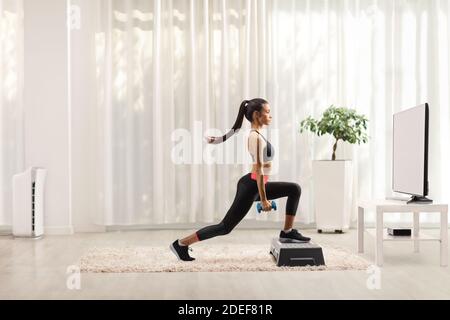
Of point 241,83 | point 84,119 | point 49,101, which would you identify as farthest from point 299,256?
point 49,101

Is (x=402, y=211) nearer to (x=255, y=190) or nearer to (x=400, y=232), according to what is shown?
(x=400, y=232)

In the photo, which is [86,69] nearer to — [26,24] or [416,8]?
[26,24]

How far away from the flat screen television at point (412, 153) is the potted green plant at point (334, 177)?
1.09 m

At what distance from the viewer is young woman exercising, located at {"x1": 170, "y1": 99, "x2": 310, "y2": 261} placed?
399 centimetres

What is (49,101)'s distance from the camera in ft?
19.8

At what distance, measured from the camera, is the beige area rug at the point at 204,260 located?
3941 millimetres

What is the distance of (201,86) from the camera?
6195 mm

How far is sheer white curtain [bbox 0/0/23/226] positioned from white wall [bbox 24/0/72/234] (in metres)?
0.08

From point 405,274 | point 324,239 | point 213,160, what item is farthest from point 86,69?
point 405,274

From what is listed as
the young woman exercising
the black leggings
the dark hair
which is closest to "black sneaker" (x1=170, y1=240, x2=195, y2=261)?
the young woman exercising

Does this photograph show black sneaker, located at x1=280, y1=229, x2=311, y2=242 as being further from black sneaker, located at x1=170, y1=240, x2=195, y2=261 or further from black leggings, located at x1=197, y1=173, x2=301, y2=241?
black sneaker, located at x1=170, y1=240, x2=195, y2=261

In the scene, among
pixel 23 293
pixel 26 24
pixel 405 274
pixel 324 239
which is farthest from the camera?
pixel 26 24

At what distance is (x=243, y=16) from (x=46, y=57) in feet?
6.68

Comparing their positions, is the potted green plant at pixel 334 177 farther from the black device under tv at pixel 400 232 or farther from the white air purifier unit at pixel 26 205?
the white air purifier unit at pixel 26 205
